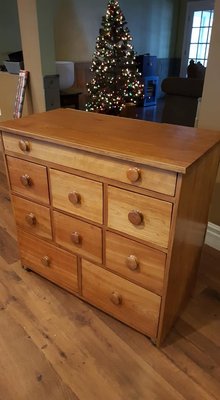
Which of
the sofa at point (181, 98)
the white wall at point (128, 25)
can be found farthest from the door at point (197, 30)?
the sofa at point (181, 98)

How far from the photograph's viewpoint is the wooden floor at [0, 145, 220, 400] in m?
1.16

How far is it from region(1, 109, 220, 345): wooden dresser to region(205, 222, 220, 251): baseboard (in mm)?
536

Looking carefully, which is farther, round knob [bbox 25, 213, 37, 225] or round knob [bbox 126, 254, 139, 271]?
round knob [bbox 25, 213, 37, 225]

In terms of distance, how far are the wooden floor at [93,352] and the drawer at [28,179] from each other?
60cm

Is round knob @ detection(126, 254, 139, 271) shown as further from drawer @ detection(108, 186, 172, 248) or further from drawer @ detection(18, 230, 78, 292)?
drawer @ detection(18, 230, 78, 292)

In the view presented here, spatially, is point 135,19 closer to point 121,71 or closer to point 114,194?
point 121,71

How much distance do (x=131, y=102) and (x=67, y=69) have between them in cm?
112

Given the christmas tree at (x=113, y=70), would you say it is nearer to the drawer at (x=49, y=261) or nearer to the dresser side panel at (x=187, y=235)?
the drawer at (x=49, y=261)

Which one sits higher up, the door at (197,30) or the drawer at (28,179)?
the door at (197,30)

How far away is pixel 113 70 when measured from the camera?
14.1 feet

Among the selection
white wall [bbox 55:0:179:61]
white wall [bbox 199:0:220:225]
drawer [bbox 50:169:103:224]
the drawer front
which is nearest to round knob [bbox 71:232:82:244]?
drawer [bbox 50:169:103:224]

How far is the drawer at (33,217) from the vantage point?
1451mm

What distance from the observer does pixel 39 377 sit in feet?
3.97

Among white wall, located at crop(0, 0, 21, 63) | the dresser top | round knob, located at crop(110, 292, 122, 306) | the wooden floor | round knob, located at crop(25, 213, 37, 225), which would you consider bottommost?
the wooden floor
